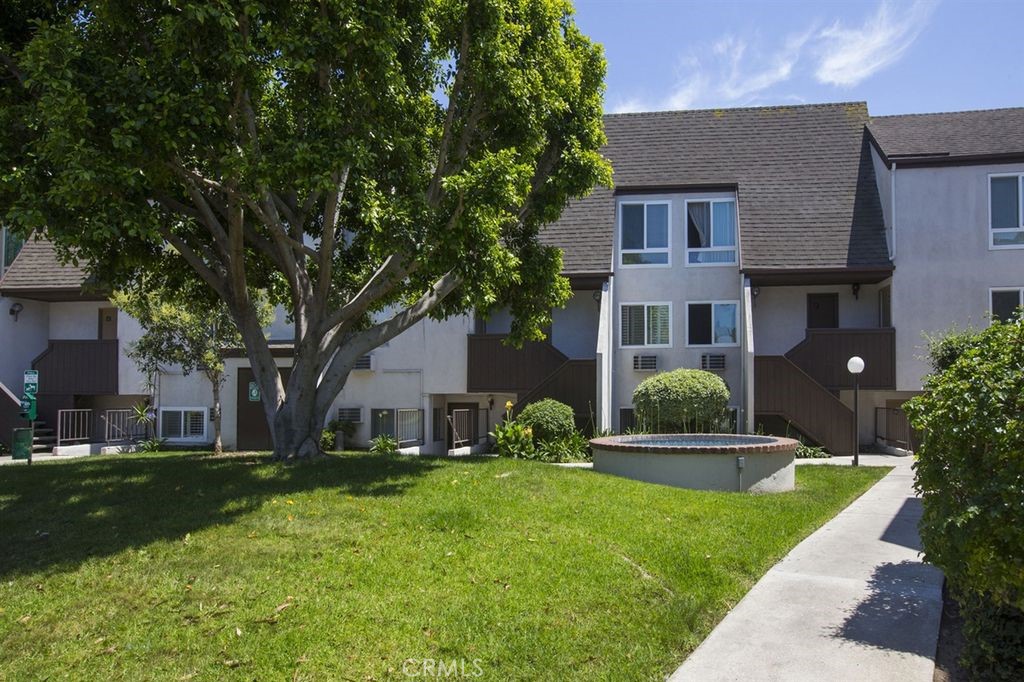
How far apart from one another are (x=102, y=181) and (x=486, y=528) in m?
5.91

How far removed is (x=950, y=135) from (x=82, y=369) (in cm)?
2546

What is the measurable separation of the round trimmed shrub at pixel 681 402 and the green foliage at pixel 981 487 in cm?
1269

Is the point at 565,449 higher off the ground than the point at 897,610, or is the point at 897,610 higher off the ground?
the point at 565,449

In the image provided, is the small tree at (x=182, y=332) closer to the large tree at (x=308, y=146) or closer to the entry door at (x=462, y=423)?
the large tree at (x=308, y=146)

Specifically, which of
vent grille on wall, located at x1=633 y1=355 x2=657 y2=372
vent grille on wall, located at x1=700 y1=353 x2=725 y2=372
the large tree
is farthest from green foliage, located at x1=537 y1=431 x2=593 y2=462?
vent grille on wall, located at x1=700 y1=353 x2=725 y2=372

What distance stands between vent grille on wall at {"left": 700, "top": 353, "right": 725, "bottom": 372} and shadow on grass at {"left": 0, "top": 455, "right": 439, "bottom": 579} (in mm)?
11299

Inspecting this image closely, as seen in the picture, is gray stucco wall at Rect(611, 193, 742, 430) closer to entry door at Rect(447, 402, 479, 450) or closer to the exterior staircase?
entry door at Rect(447, 402, 479, 450)

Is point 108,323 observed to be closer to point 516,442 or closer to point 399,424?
point 399,424

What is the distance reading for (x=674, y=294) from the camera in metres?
23.0

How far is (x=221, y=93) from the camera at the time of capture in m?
10.1

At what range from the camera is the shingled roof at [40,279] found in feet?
78.2

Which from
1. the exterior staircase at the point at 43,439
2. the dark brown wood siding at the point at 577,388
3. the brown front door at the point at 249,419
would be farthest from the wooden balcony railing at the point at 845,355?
the exterior staircase at the point at 43,439

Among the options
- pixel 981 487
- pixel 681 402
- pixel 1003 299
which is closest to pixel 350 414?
pixel 681 402

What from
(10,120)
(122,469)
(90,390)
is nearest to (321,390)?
(122,469)
